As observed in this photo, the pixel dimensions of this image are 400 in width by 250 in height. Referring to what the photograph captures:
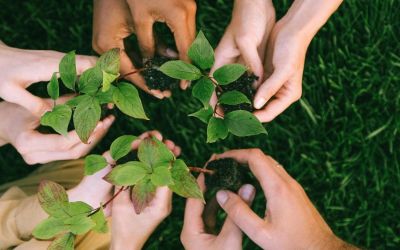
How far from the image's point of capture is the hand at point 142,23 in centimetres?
137

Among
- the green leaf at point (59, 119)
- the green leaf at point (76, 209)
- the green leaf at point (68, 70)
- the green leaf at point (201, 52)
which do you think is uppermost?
the green leaf at point (201, 52)

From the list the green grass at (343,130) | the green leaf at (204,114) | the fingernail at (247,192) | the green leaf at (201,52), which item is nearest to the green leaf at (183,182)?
the green leaf at (204,114)

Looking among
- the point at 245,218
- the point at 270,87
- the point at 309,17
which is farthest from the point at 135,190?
the point at 309,17

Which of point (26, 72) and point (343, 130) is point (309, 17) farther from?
point (26, 72)

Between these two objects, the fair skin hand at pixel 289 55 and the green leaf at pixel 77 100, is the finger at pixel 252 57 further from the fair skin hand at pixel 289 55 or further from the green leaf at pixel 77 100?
the green leaf at pixel 77 100

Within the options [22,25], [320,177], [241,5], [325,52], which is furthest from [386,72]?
[22,25]

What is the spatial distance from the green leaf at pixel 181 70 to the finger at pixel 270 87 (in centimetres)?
27

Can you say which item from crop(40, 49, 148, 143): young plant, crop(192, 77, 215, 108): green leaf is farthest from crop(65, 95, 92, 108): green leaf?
crop(192, 77, 215, 108): green leaf

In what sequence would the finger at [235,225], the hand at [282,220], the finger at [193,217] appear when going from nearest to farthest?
the hand at [282,220] < the finger at [235,225] < the finger at [193,217]

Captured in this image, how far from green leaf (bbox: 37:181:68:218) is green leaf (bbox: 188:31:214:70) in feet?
1.27

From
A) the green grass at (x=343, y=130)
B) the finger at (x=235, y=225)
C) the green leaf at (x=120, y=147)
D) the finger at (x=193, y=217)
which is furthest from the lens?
the green grass at (x=343, y=130)

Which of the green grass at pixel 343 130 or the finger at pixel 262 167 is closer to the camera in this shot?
the finger at pixel 262 167

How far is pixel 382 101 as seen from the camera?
5.64 ft

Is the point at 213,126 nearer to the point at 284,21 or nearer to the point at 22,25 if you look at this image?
the point at 284,21
